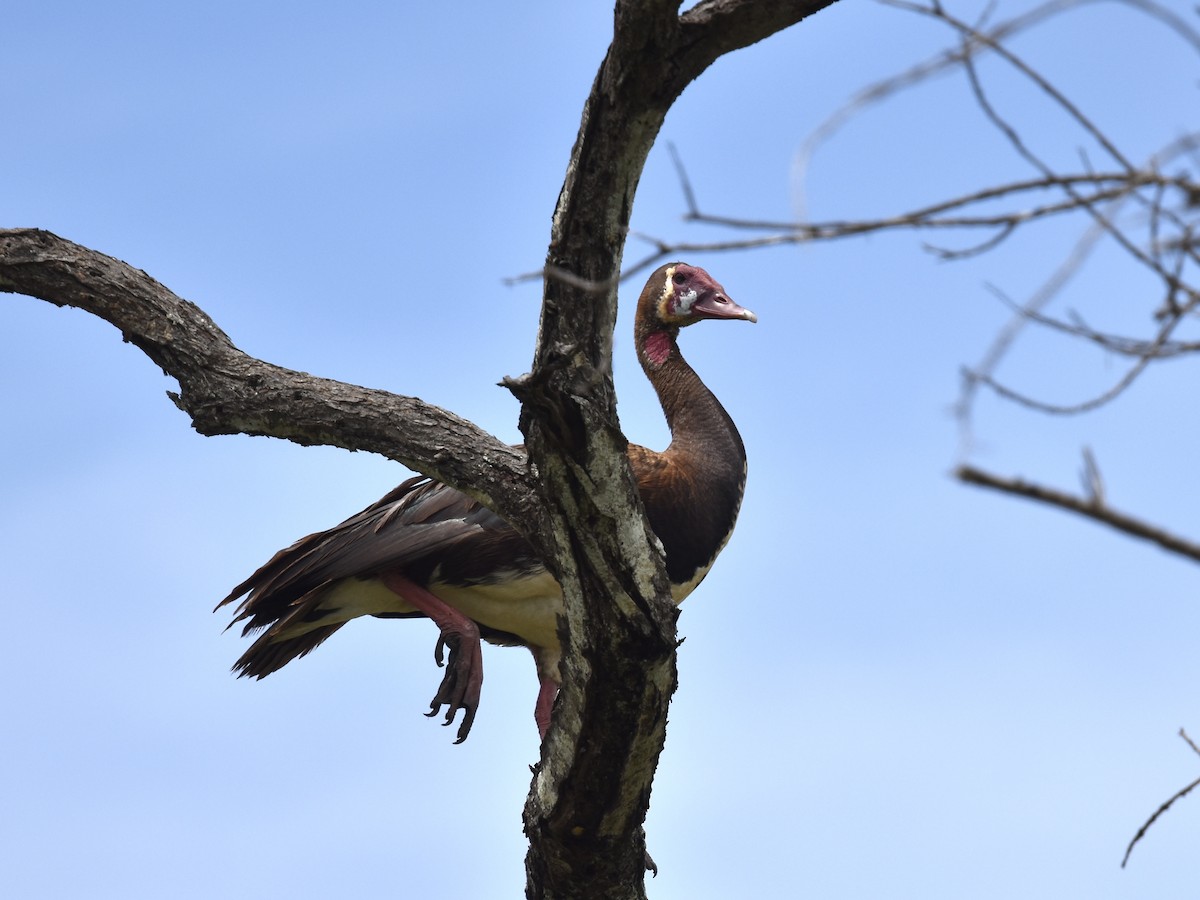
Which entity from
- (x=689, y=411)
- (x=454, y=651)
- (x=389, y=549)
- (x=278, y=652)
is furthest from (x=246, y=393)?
(x=689, y=411)

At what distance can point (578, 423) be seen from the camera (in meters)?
3.93

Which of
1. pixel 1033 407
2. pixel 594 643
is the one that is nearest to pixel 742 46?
pixel 1033 407

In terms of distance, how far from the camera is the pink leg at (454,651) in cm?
543

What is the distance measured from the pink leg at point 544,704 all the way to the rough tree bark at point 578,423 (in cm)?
90

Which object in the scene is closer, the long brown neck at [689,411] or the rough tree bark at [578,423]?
the rough tree bark at [578,423]

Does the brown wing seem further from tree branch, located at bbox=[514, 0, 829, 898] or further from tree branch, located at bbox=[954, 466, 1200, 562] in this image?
tree branch, located at bbox=[954, 466, 1200, 562]

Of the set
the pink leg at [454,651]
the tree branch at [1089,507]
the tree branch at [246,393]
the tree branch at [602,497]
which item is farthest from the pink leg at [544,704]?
the tree branch at [1089,507]

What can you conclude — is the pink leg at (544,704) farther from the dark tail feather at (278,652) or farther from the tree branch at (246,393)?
the tree branch at (246,393)

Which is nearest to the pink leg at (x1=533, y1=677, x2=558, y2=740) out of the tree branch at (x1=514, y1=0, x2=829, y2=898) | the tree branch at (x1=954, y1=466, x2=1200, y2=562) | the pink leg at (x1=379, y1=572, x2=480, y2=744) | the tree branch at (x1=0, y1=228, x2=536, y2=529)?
the pink leg at (x1=379, y1=572, x2=480, y2=744)

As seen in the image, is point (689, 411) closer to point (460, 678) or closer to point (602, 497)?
point (460, 678)

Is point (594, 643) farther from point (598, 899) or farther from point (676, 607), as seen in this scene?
point (598, 899)

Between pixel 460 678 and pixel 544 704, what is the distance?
2.22 feet

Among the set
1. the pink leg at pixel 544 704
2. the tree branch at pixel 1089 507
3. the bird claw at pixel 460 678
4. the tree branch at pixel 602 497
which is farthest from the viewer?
the pink leg at pixel 544 704

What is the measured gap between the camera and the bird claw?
5422 millimetres
